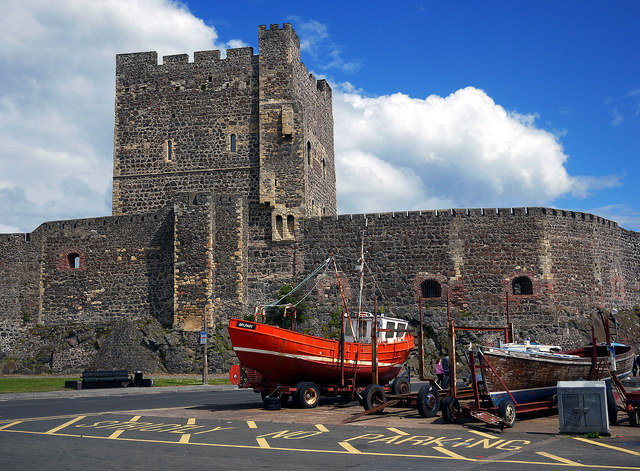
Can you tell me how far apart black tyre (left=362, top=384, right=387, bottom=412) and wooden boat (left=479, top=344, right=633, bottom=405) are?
337cm

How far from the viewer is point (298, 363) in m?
18.4

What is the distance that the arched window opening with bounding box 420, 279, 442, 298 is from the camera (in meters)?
31.7

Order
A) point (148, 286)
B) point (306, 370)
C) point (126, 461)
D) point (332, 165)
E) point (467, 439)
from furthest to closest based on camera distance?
point (332, 165)
point (148, 286)
point (306, 370)
point (467, 439)
point (126, 461)

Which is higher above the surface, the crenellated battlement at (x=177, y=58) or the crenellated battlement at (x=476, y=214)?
the crenellated battlement at (x=177, y=58)

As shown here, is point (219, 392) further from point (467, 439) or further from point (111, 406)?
point (467, 439)

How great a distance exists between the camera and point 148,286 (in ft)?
110

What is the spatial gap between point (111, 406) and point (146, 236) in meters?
16.2

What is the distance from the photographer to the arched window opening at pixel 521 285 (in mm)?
31078

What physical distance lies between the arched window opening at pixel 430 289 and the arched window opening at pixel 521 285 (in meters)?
3.48

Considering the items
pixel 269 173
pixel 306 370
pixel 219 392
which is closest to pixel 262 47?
pixel 269 173

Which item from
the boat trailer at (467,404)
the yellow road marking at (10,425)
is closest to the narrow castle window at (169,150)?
the yellow road marking at (10,425)

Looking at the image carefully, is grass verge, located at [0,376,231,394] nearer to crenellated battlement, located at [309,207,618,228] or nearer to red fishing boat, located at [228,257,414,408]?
red fishing boat, located at [228,257,414,408]

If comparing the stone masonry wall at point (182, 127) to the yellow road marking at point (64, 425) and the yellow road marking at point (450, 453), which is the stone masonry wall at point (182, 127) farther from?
the yellow road marking at point (450, 453)

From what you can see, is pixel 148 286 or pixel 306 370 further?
pixel 148 286
